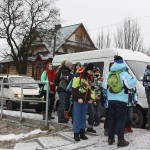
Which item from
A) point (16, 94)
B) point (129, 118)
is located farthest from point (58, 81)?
point (16, 94)

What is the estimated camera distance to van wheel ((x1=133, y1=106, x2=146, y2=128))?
10.0 metres

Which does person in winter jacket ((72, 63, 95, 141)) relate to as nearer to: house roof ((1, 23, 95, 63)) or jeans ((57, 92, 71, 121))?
jeans ((57, 92, 71, 121))

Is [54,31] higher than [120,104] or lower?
higher

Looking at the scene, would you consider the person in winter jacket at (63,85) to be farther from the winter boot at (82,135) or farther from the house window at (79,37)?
the house window at (79,37)

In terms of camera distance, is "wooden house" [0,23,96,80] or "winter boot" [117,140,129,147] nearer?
"winter boot" [117,140,129,147]

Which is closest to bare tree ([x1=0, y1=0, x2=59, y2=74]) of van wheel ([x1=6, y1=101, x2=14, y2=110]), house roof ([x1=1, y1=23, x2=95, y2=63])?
house roof ([x1=1, y1=23, x2=95, y2=63])

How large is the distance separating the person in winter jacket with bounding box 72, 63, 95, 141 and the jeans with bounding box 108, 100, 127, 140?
2.35ft

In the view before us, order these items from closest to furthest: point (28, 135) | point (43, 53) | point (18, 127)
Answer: point (28, 135) → point (18, 127) → point (43, 53)

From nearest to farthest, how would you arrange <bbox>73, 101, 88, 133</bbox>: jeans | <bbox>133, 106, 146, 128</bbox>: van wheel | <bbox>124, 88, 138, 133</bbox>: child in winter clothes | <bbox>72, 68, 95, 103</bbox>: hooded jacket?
<bbox>72, 68, 95, 103</bbox>: hooded jacket < <bbox>73, 101, 88, 133</bbox>: jeans < <bbox>124, 88, 138, 133</bbox>: child in winter clothes < <bbox>133, 106, 146, 128</bbox>: van wheel

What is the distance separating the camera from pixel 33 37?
45.2 meters

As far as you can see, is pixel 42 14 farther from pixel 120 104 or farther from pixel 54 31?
pixel 120 104

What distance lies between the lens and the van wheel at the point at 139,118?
32.9ft

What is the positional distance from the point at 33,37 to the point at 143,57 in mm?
34356

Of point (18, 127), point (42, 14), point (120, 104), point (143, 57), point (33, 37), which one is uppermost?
point (42, 14)
